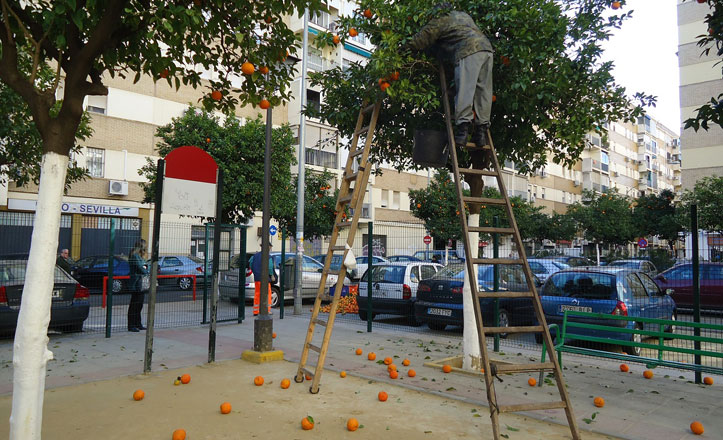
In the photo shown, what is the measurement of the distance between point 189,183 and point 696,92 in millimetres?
42491

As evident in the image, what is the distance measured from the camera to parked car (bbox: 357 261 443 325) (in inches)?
471

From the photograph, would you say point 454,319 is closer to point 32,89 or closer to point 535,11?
point 535,11

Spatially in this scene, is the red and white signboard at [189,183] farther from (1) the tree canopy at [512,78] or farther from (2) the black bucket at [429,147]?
(2) the black bucket at [429,147]

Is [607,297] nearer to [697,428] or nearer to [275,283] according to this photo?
[697,428]

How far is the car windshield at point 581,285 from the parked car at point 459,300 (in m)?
0.50

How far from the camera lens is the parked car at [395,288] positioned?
39.2 feet

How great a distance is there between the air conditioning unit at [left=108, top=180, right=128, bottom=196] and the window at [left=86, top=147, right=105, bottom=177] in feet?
Result: 2.48

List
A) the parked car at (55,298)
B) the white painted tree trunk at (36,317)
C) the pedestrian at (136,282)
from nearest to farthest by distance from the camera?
the white painted tree trunk at (36,317), the parked car at (55,298), the pedestrian at (136,282)

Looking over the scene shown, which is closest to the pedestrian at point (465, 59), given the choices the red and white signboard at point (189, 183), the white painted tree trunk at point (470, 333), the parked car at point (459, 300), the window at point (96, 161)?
the white painted tree trunk at point (470, 333)

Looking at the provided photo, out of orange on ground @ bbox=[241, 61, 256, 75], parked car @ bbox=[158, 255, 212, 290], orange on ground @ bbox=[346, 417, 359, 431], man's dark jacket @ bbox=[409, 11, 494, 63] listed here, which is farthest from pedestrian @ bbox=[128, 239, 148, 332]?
man's dark jacket @ bbox=[409, 11, 494, 63]

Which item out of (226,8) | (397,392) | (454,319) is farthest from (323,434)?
(454,319)

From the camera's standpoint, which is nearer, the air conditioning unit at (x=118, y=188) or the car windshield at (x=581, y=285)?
the car windshield at (x=581, y=285)

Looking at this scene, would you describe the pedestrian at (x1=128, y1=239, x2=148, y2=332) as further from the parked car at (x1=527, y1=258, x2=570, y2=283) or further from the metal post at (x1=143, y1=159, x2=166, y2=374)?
the parked car at (x1=527, y1=258, x2=570, y2=283)

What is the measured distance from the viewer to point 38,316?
3613 millimetres
